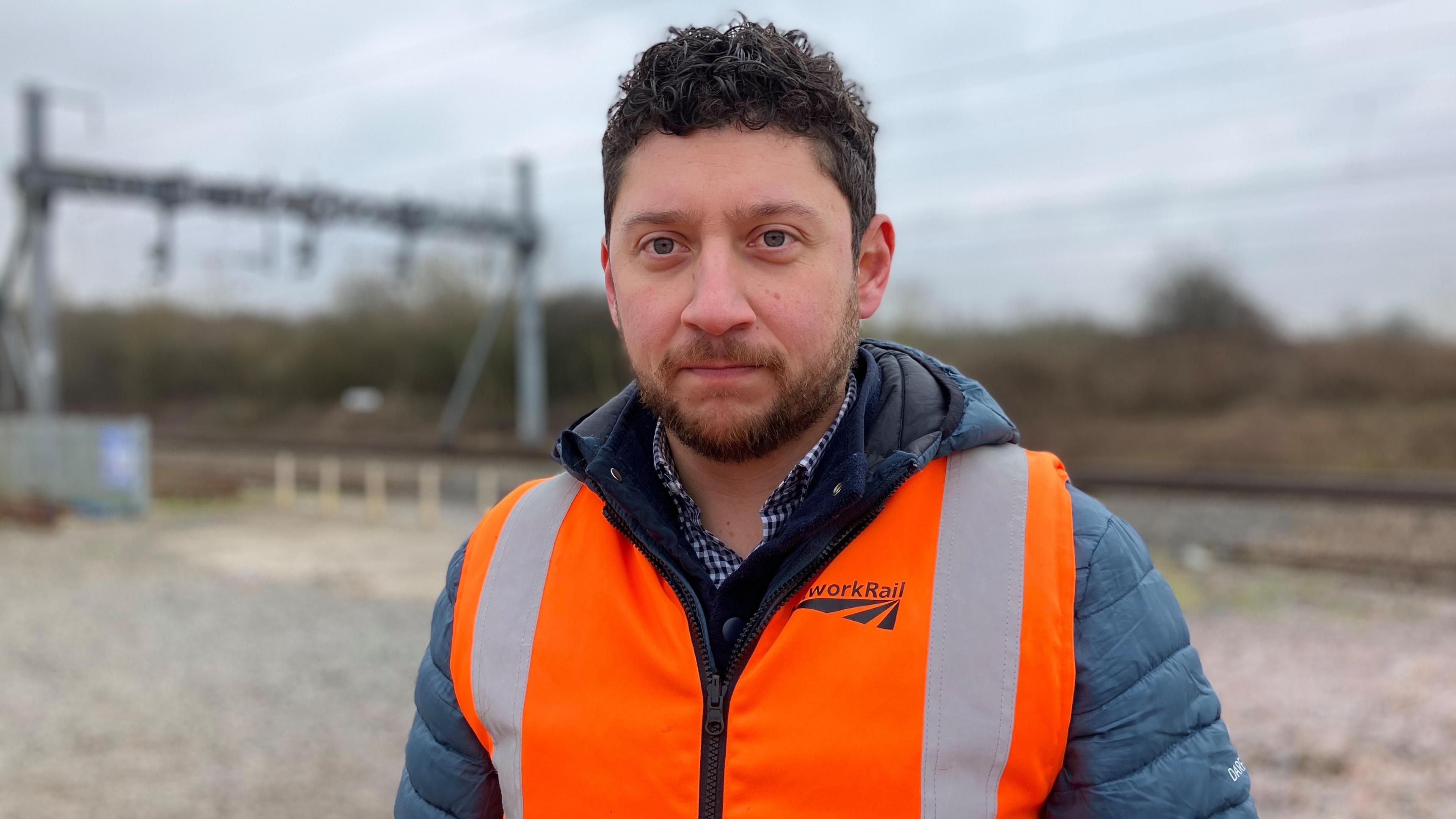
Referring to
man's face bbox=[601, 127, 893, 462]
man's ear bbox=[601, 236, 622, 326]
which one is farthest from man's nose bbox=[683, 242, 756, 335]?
man's ear bbox=[601, 236, 622, 326]

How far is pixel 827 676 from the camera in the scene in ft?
4.72

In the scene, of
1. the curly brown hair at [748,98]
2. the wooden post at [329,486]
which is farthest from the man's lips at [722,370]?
the wooden post at [329,486]

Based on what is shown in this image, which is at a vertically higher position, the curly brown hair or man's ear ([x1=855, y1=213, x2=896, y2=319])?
the curly brown hair

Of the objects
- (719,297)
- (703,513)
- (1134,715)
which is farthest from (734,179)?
(1134,715)

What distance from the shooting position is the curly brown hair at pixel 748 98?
1493 millimetres

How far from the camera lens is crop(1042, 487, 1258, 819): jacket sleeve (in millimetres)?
1369

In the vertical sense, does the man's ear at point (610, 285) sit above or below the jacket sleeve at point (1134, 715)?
above

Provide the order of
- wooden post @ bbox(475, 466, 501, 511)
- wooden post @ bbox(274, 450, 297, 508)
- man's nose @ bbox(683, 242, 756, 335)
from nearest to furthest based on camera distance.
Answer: man's nose @ bbox(683, 242, 756, 335)
wooden post @ bbox(475, 466, 501, 511)
wooden post @ bbox(274, 450, 297, 508)

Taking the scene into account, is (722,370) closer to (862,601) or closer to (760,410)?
(760,410)

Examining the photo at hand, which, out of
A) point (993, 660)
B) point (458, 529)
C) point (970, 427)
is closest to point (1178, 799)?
point (993, 660)

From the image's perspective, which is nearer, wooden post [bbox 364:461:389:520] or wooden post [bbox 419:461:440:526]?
wooden post [bbox 419:461:440:526]

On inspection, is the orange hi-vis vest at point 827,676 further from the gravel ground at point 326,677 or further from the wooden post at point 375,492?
the wooden post at point 375,492

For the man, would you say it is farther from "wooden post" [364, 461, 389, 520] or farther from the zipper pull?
"wooden post" [364, 461, 389, 520]

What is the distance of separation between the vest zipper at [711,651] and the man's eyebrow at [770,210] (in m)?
0.43
